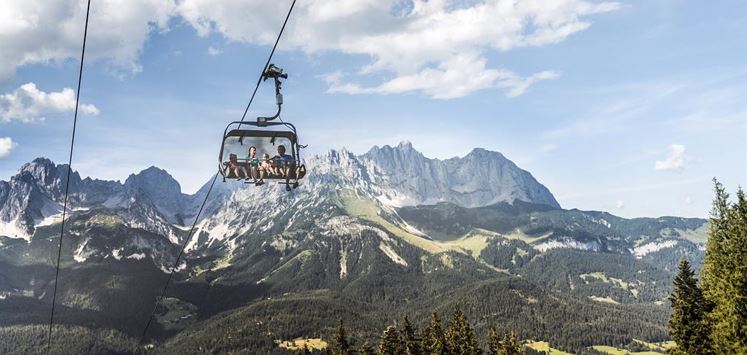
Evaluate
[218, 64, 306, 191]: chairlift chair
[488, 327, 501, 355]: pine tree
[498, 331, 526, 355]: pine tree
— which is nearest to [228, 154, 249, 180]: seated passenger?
[218, 64, 306, 191]: chairlift chair

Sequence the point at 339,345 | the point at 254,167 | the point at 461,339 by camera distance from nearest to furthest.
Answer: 1. the point at 254,167
2. the point at 461,339
3. the point at 339,345

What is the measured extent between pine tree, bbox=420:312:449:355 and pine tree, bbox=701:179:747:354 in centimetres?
3188

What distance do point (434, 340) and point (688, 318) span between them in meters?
31.8

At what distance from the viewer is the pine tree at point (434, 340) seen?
7125 cm

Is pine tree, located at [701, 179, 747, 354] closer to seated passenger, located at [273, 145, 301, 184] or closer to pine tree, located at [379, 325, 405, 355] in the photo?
seated passenger, located at [273, 145, 301, 184]

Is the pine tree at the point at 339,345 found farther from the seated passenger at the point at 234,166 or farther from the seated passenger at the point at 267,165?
the seated passenger at the point at 234,166

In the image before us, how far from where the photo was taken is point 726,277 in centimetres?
4331

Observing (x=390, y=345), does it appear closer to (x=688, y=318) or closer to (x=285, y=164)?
(x=688, y=318)

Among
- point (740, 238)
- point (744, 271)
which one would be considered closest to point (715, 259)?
point (740, 238)

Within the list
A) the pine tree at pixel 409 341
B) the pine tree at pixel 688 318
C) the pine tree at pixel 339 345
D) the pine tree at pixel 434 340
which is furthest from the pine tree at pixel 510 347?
the pine tree at pixel 688 318

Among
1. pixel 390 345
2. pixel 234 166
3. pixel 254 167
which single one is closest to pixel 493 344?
pixel 390 345

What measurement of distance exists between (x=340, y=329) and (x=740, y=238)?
166 feet

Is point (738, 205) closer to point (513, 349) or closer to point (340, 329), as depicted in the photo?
point (513, 349)

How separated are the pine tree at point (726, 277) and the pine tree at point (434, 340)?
31.9 m
